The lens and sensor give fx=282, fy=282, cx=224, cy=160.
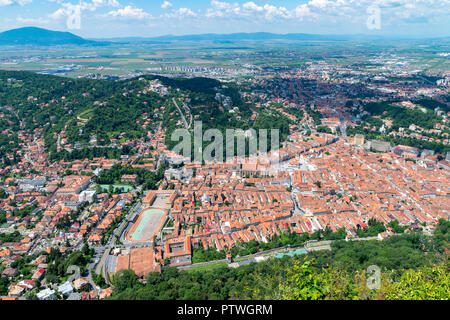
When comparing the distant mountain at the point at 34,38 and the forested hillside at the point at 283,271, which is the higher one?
the distant mountain at the point at 34,38

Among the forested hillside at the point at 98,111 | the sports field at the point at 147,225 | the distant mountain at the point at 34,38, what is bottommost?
the sports field at the point at 147,225

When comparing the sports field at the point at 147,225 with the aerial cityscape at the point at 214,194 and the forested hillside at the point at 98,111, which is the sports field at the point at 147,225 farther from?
the forested hillside at the point at 98,111

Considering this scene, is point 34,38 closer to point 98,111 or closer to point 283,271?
point 98,111

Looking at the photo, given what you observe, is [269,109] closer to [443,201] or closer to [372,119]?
[372,119]

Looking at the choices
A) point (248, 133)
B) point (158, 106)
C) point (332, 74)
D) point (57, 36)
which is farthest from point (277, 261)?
point (57, 36)

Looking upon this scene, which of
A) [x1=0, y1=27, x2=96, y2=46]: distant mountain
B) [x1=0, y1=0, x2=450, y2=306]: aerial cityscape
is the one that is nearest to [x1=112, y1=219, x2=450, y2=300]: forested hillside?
[x1=0, y1=0, x2=450, y2=306]: aerial cityscape

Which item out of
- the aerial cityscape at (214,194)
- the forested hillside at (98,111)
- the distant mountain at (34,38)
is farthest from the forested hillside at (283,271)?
the distant mountain at (34,38)
